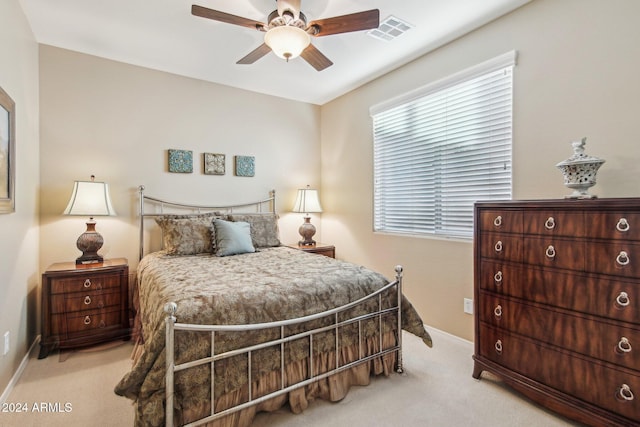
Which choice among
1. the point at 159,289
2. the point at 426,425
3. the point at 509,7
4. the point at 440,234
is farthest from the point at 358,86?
the point at 426,425

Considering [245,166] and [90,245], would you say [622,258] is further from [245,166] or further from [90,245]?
[90,245]

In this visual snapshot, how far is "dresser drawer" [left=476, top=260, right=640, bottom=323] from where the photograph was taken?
59.7 inches

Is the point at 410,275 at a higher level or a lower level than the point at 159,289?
lower

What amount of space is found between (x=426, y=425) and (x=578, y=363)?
34.9 inches

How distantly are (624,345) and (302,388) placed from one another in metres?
1.69

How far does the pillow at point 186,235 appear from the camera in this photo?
9.91ft

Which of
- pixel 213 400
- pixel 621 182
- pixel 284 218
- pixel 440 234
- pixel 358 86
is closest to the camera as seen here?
Result: pixel 213 400

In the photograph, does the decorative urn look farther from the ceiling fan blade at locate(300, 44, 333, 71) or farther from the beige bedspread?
the ceiling fan blade at locate(300, 44, 333, 71)

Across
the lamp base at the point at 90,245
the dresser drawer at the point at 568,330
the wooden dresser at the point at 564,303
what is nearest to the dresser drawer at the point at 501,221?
the wooden dresser at the point at 564,303

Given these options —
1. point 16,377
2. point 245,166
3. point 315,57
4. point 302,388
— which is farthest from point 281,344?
point 245,166

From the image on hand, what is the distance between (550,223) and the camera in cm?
179

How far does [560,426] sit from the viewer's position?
1.72 metres

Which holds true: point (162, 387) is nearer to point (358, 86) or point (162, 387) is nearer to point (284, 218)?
point (284, 218)

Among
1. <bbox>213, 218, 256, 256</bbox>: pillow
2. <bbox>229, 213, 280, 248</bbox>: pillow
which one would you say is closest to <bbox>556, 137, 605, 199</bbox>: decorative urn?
<bbox>213, 218, 256, 256</bbox>: pillow
